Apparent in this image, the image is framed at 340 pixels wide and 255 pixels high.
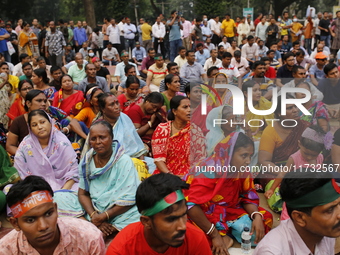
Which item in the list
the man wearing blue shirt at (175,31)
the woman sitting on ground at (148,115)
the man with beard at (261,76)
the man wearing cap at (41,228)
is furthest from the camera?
the man wearing blue shirt at (175,31)

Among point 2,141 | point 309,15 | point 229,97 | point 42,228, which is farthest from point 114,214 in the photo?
point 309,15

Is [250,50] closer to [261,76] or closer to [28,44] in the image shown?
[261,76]

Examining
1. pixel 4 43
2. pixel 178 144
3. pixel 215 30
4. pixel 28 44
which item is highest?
pixel 4 43

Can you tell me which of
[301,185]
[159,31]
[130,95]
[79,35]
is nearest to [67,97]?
[130,95]

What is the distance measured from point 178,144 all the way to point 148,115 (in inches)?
52.2

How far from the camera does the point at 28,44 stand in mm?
11141

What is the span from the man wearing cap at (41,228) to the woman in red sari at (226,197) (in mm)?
749

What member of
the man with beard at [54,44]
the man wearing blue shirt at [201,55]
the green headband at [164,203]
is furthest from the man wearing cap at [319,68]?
the man with beard at [54,44]

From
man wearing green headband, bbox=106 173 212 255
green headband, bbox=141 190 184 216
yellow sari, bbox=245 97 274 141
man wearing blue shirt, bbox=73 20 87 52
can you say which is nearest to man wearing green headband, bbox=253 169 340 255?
man wearing green headband, bbox=106 173 212 255

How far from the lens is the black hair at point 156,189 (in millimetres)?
1817

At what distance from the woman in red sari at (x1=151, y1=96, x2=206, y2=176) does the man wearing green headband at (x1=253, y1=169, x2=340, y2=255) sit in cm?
166

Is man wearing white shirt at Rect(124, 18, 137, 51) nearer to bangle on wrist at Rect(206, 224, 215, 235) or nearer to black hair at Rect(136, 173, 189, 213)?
bangle on wrist at Rect(206, 224, 215, 235)

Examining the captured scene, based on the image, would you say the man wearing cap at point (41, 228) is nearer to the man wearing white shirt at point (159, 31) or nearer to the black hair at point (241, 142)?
the black hair at point (241, 142)

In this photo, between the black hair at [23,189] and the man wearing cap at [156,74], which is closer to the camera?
the black hair at [23,189]
